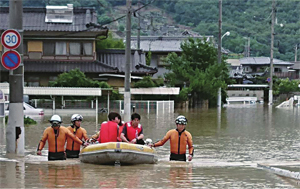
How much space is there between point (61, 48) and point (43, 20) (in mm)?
3213

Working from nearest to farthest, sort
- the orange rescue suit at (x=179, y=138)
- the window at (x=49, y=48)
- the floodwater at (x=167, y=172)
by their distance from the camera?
the floodwater at (x=167, y=172)
the orange rescue suit at (x=179, y=138)
the window at (x=49, y=48)

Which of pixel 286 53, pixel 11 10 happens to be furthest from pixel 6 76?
pixel 286 53

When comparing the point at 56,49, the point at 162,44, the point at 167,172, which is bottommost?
the point at 167,172

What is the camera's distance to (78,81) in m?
45.9

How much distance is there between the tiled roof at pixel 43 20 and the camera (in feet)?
170

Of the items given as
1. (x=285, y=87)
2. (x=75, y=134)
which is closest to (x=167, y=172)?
(x=75, y=134)

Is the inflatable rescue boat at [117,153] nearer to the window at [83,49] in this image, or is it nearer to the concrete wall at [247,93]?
the window at [83,49]

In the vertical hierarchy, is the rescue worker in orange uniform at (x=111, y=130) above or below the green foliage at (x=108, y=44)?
below

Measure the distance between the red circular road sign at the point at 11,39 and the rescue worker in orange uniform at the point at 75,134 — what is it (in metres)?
2.39

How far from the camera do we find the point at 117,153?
561 inches

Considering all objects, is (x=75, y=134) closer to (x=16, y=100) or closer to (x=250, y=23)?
(x=16, y=100)

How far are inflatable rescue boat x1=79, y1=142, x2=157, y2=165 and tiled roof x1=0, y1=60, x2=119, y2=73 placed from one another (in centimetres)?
3648

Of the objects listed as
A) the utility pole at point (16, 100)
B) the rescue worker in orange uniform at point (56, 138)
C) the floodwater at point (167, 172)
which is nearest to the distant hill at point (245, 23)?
the floodwater at point (167, 172)

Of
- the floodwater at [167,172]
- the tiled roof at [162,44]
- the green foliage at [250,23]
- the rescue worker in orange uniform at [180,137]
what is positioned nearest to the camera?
the floodwater at [167,172]
